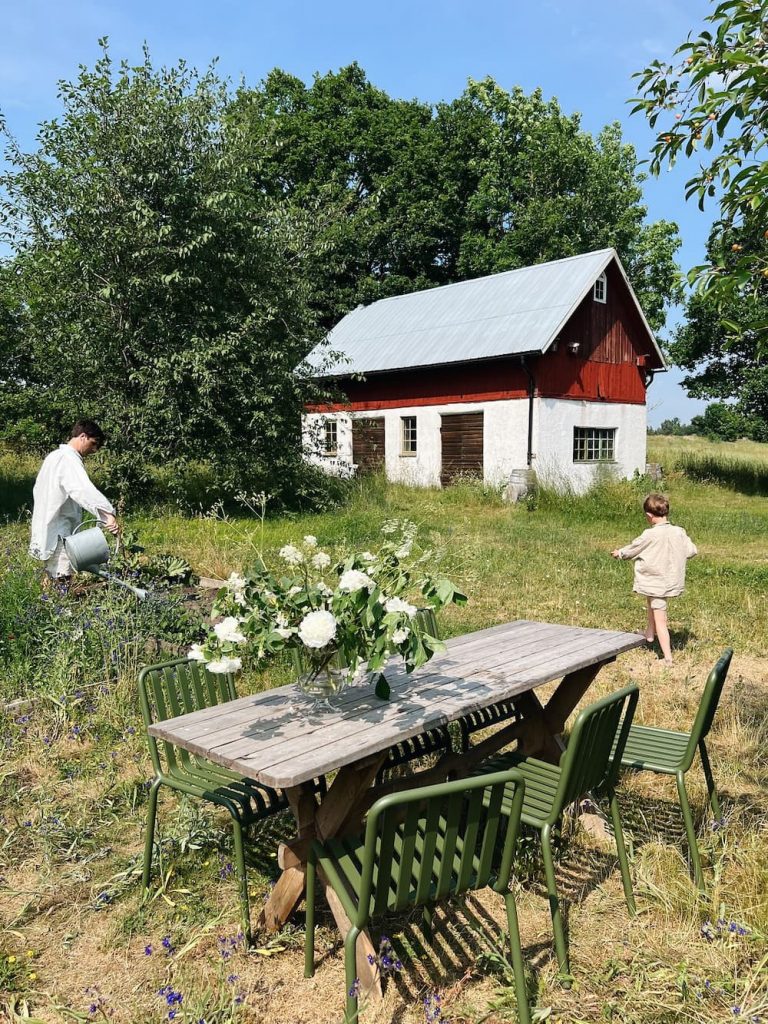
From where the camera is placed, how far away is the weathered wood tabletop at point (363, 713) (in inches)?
96.7

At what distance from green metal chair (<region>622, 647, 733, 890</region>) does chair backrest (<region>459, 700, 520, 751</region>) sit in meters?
0.74

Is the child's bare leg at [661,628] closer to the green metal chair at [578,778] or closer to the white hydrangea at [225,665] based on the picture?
→ the green metal chair at [578,778]

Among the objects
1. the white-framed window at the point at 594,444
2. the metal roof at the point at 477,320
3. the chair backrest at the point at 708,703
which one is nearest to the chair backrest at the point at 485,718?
the chair backrest at the point at 708,703

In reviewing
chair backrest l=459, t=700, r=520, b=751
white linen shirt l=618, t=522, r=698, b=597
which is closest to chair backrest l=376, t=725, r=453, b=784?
chair backrest l=459, t=700, r=520, b=751

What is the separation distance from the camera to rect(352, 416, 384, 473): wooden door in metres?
21.0

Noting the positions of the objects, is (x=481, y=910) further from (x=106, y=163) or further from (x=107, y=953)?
(x=106, y=163)

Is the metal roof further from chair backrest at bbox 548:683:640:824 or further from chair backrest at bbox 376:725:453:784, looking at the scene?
chair backrest at bbox 548:683:640:824

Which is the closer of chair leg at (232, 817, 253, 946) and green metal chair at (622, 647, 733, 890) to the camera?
chair leg at (232, 817, 253, 946)

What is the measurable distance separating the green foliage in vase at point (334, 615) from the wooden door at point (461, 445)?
51.6 feet

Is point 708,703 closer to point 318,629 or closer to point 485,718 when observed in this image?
point 485,718

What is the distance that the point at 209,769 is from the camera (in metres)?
3.49

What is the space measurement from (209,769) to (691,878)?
7.13 ft

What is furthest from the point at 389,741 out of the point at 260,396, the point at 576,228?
the point at 576,228

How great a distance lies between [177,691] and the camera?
3596 millimetres
